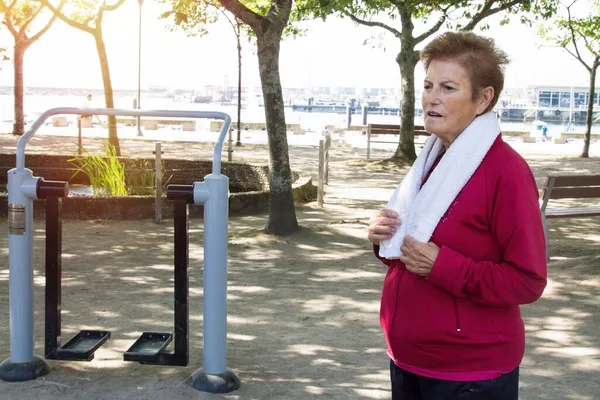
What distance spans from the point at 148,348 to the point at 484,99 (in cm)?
259

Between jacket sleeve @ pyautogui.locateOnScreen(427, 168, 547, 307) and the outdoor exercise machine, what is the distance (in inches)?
81.7

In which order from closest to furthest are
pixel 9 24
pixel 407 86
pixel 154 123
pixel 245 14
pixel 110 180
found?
pixel 245 14 < pixel 110 180 < pixel 407 86 < pixel 9 24 < pixel 154 123

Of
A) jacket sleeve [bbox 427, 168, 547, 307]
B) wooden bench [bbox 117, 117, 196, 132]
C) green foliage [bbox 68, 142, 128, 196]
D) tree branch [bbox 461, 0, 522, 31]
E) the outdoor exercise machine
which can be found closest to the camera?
jacket sleeve [bbox 427, 168, 547, 307]

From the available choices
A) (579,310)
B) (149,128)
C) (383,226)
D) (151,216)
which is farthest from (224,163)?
(149,128)

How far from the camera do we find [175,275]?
14.2 ft

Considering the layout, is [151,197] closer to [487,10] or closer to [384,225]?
[384,225]

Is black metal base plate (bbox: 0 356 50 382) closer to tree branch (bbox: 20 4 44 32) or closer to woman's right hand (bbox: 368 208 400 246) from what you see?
woman's right hand (bbox: 368 208 400 246)

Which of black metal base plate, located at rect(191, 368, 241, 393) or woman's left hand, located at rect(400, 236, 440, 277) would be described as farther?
black metal base plate, located at rect(191, 368, 241, 393)

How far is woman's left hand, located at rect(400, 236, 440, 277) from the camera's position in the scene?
94.3 inches

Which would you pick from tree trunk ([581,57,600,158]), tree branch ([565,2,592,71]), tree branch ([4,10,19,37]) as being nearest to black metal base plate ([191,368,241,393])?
tree trunk ([581,57,600,158])

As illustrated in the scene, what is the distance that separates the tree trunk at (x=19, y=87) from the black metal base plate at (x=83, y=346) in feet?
80.7

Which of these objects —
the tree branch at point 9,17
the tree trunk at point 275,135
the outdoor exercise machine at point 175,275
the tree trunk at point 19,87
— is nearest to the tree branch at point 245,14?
the tree trunk at point 275,135

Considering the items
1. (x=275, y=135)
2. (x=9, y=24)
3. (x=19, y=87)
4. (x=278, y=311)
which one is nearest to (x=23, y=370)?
(x=278, y=311)

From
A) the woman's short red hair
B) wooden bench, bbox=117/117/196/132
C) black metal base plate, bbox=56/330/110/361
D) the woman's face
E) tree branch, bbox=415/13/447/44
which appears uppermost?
tree branch, bbox=415/13/447/44
